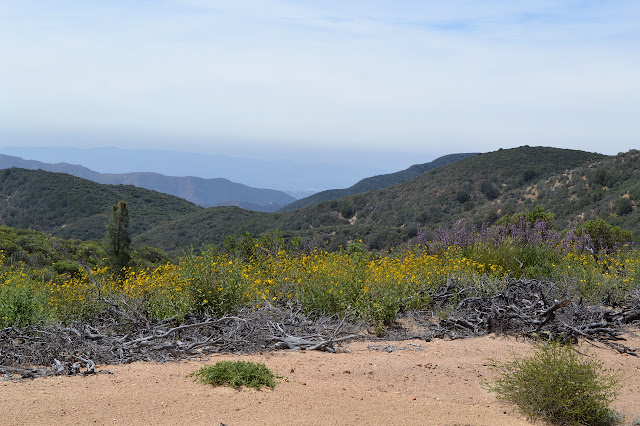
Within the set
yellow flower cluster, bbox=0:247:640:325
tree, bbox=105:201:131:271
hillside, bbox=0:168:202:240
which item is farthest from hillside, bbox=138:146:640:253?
yellow flower cluster, bbox=0:247:640:325

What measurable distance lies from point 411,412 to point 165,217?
6812 cm

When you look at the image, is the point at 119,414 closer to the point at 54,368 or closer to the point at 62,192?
the point at 54,368

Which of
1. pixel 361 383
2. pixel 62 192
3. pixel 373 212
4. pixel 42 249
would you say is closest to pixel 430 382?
pixel 361 383

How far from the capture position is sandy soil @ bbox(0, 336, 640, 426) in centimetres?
402

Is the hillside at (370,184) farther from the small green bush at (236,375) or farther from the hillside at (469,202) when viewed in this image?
the small green bush at (236,375)

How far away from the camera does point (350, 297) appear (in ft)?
24.7

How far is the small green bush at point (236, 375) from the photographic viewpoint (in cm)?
467

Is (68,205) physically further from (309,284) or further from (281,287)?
(309,284)

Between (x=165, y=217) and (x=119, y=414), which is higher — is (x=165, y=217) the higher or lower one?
the lower one

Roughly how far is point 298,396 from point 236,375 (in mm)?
619

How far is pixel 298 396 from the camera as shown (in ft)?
14.9

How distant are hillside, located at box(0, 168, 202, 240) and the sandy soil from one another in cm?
5480

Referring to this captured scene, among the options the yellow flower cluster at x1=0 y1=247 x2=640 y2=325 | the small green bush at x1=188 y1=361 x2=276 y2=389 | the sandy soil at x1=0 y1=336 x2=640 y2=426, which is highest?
the yellow flower cluster at x1=0 y1=247 x2=640 y2=325

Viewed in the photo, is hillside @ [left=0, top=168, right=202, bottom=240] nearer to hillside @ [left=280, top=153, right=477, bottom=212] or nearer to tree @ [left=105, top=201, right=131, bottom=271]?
hillside @ [left=280, top=153, right=477, bottom=212]
